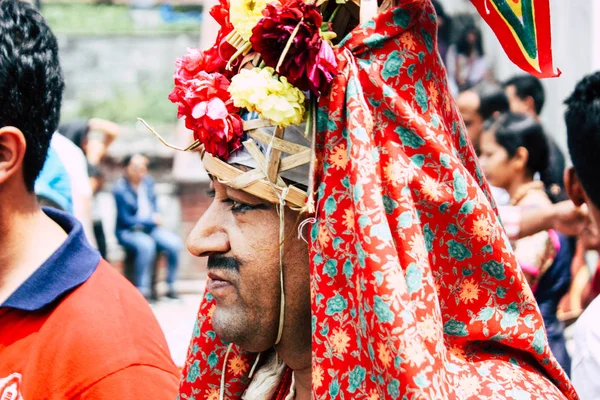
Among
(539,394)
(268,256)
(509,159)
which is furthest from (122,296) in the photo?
(509,159)

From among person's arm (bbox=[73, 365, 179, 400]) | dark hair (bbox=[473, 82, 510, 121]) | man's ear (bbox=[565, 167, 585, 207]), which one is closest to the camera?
person's arm (bbox=[73, 365, 179, 400])

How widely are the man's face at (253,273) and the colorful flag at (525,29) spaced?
0.69m

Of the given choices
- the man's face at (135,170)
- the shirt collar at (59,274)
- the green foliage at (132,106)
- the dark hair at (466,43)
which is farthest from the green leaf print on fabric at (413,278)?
the green foliage at (132,106)

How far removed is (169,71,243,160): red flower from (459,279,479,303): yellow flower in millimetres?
649

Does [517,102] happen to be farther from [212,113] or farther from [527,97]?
[212,113]

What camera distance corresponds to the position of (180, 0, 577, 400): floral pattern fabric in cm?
182

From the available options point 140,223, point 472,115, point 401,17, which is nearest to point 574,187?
point 401,17

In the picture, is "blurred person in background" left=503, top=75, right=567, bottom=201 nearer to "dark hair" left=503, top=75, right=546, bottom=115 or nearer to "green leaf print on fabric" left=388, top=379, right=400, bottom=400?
"dark hair" left=503, top=75, right=546, bottom=115

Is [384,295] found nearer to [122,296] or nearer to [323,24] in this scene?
[323,24]

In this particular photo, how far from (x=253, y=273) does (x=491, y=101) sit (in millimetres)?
4370

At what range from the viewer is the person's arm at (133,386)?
88.4 inches

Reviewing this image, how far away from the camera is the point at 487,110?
5.93 metres

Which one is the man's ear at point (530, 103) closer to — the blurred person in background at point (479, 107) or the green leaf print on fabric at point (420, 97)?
the blurred person in background at point (479, 107)

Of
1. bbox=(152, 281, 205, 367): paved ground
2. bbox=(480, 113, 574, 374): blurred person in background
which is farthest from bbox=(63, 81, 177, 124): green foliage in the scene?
bbox=(480, 113, 574, 374): blurred person in background
